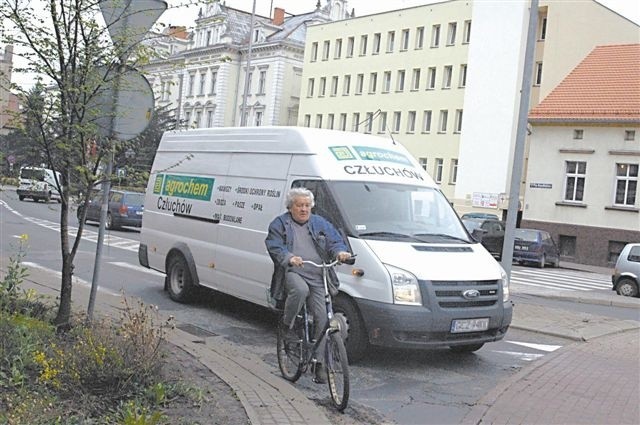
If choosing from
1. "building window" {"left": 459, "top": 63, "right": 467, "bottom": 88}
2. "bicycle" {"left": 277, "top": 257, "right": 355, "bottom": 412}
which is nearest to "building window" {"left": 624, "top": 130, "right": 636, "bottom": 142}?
"building window" {"left": 459, "top": 63, "right": 467, "bottom": 88}

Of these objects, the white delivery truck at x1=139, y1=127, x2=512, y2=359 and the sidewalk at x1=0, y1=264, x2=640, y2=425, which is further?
the white delivery truck at x1=139, y1=127, x2=512, y2=359

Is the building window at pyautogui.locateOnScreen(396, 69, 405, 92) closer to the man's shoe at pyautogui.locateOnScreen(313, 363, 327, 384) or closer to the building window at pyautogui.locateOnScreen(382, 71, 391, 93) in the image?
the building window at pyautogui.locateOnScreen(382, 71, 391, 93)

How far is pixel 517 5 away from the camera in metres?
51.2

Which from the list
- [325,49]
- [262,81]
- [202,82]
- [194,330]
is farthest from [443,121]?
[194,330]

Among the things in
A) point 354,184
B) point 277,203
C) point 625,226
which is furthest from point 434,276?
point 625,226

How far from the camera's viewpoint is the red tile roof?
1484 inches

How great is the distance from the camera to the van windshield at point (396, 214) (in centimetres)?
868

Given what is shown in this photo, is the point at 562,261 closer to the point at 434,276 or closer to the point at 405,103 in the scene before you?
the point at 405,103

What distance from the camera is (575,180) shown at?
3866cm

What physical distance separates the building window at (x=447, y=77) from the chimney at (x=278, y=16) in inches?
1077

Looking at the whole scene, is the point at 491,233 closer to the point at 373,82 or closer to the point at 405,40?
the point at 405,40

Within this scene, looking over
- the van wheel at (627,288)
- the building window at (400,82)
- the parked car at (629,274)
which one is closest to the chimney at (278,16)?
the building window at (400,82)

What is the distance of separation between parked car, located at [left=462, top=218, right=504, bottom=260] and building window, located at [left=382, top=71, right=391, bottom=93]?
27.6m

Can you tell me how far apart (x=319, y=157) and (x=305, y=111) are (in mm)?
60540
